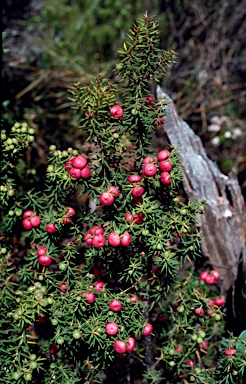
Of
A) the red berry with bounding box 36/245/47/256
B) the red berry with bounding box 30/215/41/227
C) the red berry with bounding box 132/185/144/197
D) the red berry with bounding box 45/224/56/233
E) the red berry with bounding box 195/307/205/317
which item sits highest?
the red berry with bounding box 132/185/144/197

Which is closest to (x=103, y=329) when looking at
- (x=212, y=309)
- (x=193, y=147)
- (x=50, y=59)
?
(x=212, y=309)

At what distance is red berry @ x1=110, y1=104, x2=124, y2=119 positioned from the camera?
170 cm

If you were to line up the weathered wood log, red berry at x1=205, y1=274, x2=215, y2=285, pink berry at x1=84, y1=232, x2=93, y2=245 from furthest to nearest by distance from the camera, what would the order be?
the weathered wood log, red berry at x1=205, y1=274, x2=215, y2=285, pink berry at x1=84, y1=232, x2=93, y2=245

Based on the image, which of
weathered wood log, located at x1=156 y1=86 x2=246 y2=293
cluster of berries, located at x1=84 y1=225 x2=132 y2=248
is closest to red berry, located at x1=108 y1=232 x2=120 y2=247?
cluster of berries, located at x1=84 y1=225 x2=132 y2=248

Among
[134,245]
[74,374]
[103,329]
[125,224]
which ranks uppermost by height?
[125,224]

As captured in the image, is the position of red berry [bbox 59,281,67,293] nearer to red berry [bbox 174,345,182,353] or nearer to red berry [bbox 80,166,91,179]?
red berry [bbox 80,166,91,179]

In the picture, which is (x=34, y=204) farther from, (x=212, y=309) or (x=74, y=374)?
(x=212, y=309)

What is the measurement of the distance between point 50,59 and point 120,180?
251 centimetres

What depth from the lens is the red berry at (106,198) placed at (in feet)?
5.47

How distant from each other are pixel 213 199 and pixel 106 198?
1.05m

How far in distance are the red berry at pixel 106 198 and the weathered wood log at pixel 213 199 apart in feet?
2.80

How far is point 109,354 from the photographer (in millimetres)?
1758

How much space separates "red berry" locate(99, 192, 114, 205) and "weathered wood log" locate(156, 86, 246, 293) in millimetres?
854

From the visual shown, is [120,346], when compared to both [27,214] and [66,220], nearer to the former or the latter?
[66,220]
